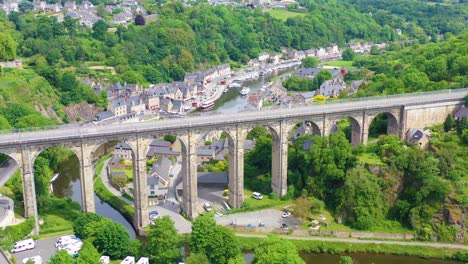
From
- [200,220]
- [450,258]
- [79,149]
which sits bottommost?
[450,258]

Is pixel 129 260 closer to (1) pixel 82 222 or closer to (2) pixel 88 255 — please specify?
(2) pixel 88 255

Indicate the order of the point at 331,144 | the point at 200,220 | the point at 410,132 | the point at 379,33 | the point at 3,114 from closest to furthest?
the point at 200,220
the point at 331,144
the point at 410,132
the point at 3,114
the point at 379,33

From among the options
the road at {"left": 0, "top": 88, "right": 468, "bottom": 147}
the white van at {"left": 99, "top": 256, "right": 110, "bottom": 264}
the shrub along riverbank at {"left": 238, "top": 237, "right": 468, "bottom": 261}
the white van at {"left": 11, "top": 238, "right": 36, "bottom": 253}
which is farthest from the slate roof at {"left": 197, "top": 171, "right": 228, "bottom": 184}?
the white van at {"left": 11, "top": 238, "right": 36, "bottom": 253}

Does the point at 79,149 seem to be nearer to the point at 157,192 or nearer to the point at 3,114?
the point at 157,192

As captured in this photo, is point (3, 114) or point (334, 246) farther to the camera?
point (3, 114)

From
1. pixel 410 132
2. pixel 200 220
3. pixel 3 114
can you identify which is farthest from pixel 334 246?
pixel 3 114

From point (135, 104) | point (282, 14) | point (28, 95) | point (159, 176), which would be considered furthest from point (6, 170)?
point (282, 14)

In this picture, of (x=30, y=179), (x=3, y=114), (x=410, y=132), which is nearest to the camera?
(x=30, y=179)

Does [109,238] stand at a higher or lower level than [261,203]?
higher
